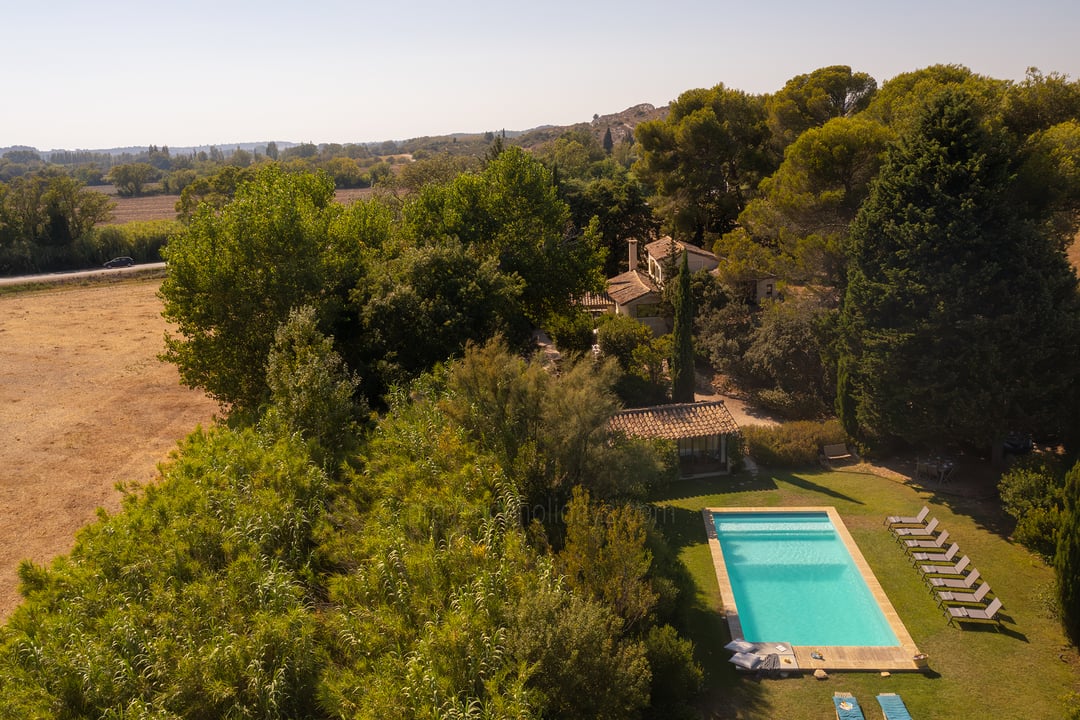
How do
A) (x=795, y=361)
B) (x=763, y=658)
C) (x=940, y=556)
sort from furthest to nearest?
1. (x=795, y=361)
2. (x=940, y=556)
3. (x=763, y=658)

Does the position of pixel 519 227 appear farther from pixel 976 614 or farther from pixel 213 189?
pixel 213 189

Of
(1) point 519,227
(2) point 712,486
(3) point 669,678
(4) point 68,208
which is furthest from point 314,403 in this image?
(4) point 68,208

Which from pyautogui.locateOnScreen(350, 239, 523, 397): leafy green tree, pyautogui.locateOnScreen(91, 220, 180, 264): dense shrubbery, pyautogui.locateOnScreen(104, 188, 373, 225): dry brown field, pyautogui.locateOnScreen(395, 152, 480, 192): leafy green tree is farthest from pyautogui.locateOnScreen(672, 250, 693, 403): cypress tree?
Result: pyautogui.locateOnScreen(104, 188, 373, 225): dry brown field

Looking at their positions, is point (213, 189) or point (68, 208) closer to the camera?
point (68, 208)

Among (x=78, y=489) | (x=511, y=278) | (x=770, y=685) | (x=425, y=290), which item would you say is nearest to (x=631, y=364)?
(x=511, y=278)

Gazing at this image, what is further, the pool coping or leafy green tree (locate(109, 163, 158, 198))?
leafy green tree (locate(109, 163, 158, 198))

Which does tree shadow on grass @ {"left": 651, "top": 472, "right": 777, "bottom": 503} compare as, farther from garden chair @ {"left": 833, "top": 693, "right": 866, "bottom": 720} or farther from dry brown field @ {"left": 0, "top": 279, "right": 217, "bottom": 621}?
dry brown field @ {"left": 0, "top": 279, "right": 217, "bottom": 621}

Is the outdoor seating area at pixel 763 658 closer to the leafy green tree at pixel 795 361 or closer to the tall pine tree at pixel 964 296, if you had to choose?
the tall pine tree at pixel 964 296

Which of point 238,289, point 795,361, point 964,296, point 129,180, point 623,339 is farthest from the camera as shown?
point 129,180

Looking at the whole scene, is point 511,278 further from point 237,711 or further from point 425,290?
point 237,711
